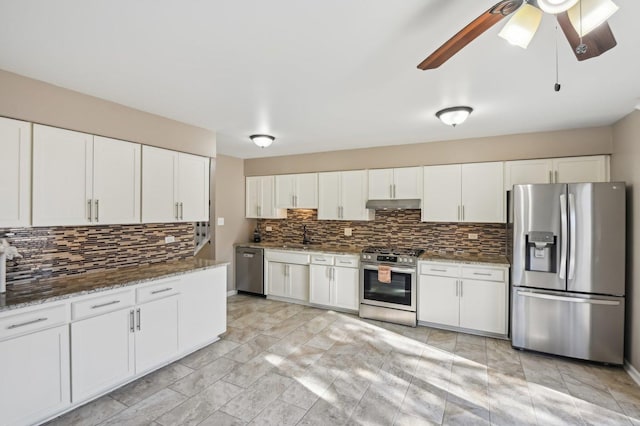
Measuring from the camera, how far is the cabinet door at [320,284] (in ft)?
15.5

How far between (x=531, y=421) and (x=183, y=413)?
2.54 metres

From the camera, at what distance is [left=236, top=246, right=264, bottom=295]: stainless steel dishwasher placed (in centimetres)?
527

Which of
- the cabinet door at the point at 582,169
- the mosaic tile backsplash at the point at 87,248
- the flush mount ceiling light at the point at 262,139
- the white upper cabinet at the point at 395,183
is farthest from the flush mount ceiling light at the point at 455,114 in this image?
the mosaic tile backsplash at the point at 87,248

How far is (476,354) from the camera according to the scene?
3.31 meters

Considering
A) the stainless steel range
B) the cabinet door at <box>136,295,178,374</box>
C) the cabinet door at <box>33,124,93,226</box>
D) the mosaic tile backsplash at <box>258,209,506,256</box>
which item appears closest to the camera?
the cabinet door at <box>33,124,93,226</box>

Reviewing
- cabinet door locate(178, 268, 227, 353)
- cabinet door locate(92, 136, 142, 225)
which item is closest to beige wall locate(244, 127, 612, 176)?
cabinet door locate(178, 268, 227, 353)

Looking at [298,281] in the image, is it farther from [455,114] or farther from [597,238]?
[597,238]

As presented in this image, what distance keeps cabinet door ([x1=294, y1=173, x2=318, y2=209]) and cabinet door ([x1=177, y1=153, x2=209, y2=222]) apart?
5.93 ft

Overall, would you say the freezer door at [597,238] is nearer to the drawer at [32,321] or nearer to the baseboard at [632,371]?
the baseboard at [632,371]

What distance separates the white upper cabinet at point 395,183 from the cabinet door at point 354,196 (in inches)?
4.9

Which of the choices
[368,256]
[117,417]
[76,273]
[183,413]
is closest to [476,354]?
[368,256]

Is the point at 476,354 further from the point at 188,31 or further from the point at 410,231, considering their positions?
the point at 188,31

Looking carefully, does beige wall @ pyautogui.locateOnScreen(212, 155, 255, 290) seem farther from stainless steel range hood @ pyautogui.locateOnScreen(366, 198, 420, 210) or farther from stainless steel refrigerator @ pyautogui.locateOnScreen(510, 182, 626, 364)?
stainless steel refrigerator @ pyautogui.locateOnScreen(510, 182, 626, 364)

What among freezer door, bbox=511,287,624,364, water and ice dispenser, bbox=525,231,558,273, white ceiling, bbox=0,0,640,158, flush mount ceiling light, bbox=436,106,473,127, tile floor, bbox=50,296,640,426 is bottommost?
tile floor, bbox=50,296,640,426
